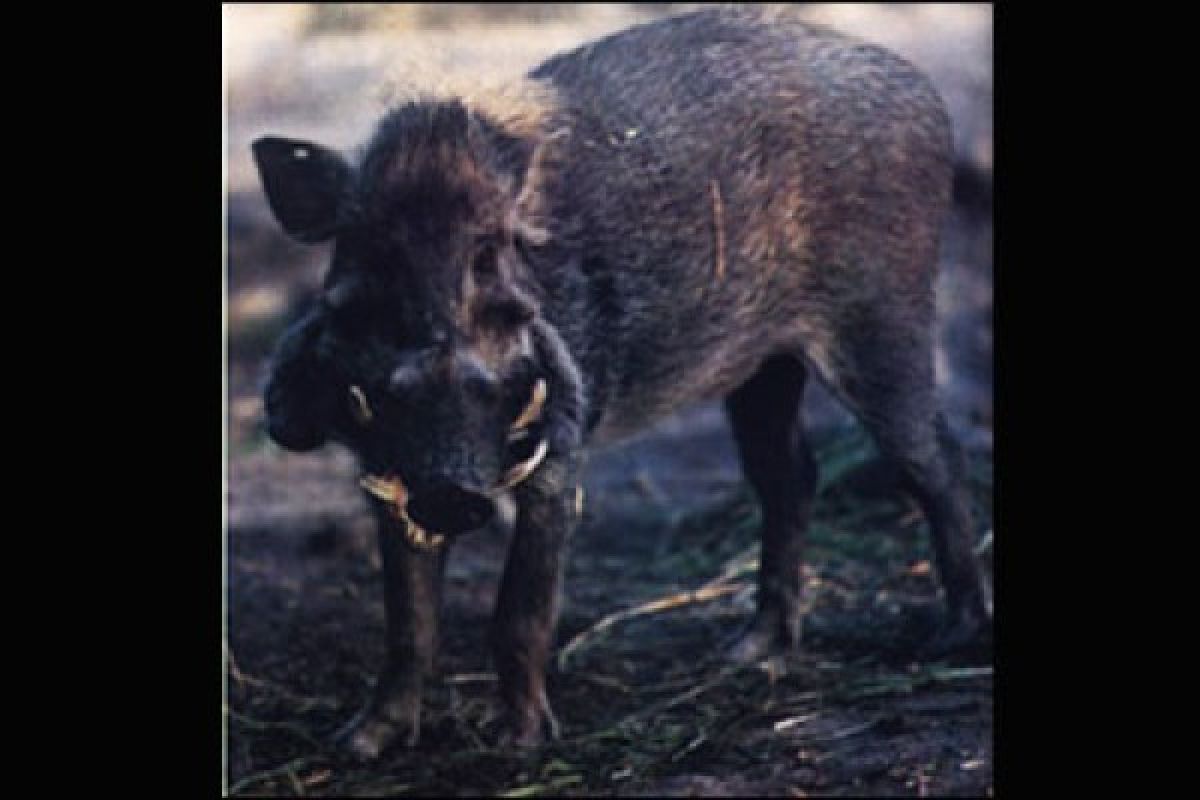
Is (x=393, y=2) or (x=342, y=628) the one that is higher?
(x=393, y=2)

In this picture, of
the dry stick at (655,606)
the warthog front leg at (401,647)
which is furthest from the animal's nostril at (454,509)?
the dry stick at (655,606)

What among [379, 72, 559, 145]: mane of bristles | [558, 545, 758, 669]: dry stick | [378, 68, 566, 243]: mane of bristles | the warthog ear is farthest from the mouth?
[558, 545, 758, 669]: dry stick

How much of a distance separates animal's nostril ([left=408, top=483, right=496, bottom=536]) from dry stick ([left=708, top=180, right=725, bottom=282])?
1.04 m

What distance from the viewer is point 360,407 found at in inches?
150

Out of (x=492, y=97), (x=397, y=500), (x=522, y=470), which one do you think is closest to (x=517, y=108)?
(x=492, y=97)

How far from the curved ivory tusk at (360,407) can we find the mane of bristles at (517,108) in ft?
1.50

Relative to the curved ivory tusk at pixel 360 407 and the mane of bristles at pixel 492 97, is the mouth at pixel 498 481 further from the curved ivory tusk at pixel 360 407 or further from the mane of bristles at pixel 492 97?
the mane of bristles at pixel 492 97

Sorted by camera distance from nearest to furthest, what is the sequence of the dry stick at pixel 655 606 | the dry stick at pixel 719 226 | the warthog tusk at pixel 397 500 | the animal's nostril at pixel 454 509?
the animal's nostril at pixel 454 509
the warthog tusk at pixel 397 500
the dry stick at pixel 719 226
the dry stick at pixel 655 606

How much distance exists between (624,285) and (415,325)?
0.71 metres

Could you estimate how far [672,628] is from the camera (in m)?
4.84

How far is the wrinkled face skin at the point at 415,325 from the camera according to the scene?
3.68m
